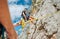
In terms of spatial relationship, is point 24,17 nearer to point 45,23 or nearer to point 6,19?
point 45,23

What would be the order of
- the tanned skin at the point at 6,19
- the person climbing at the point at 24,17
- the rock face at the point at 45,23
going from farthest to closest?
the person climbing at the point at 24,17 → the rock face at the point at 45,23 → the tanned skin at the point at 6,19

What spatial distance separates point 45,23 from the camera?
4.69 ft

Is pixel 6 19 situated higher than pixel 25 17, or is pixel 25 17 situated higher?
pixel 6 19

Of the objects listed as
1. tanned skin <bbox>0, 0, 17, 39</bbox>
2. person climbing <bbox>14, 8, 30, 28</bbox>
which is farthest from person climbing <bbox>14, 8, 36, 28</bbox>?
tanned skin <bbox>0, 0, 17, 39</bbox>

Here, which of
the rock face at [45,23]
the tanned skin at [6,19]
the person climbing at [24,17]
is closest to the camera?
the tanned skin at [6,19]

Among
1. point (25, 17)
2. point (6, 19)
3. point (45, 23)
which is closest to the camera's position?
point (6, 19)

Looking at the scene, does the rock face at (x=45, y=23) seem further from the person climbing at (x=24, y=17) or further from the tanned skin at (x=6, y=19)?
the tanned skin at (x=6, y=19)

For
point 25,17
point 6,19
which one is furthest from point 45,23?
point 6,19

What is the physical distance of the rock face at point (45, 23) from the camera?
1.33 m

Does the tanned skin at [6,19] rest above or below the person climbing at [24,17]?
above

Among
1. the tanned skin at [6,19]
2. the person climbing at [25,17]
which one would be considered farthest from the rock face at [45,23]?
the tanned skin at [6,19]

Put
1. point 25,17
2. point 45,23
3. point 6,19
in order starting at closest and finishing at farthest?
point 6,19
point 45,23
point 25,17

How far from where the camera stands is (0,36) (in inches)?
19.0

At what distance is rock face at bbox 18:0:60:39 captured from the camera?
1328 millimetres
